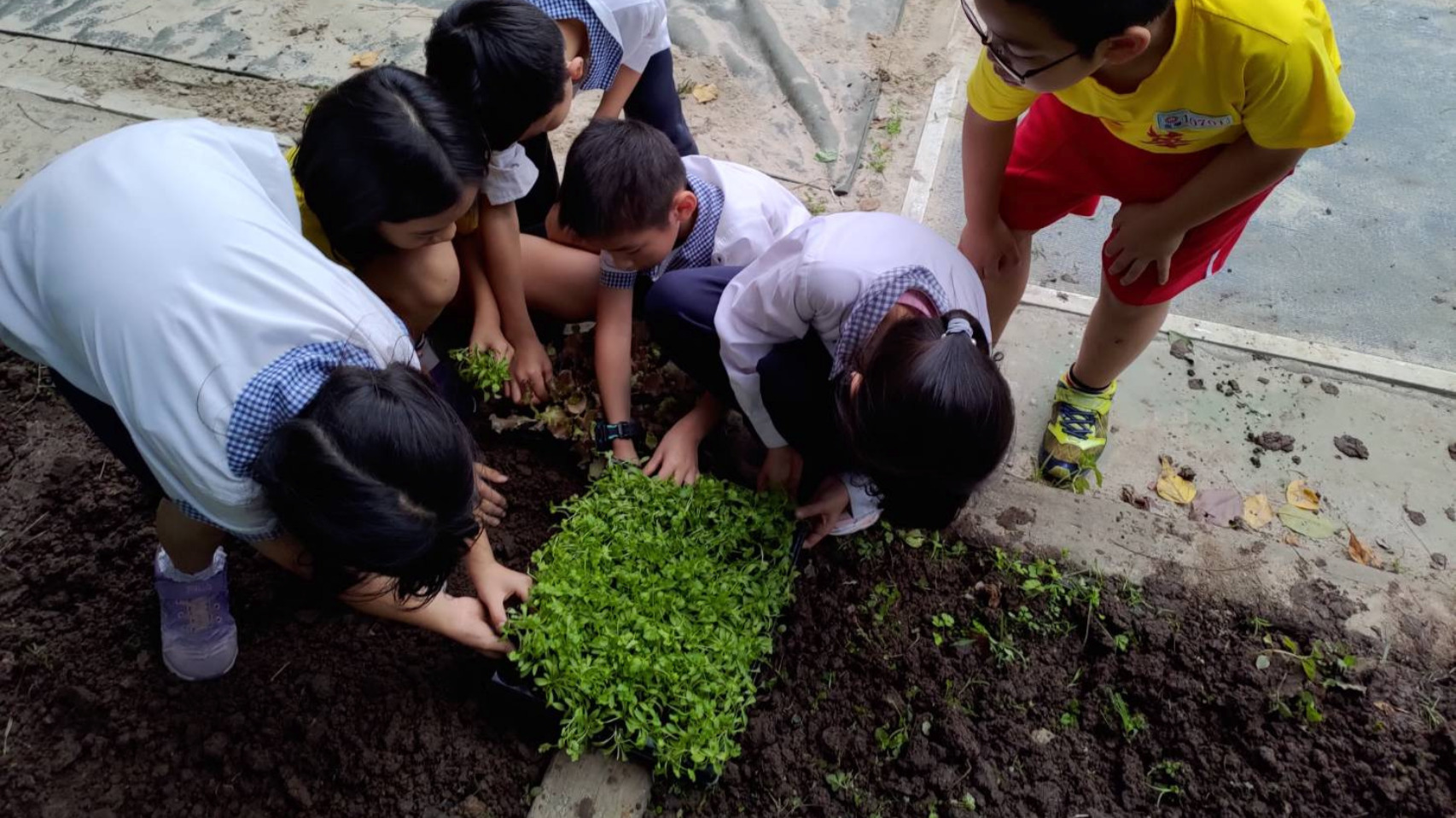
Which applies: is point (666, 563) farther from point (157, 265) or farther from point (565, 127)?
point (565, 127)

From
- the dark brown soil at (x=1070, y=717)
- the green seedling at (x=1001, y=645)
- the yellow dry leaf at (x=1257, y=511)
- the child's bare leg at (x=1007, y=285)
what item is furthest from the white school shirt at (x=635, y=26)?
the yellow dry leaf at (x=1257, y=511)

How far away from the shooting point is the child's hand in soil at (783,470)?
2.26m

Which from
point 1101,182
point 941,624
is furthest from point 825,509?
point 1101,182

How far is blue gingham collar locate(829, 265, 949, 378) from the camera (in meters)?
1.87

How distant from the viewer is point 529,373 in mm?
2539

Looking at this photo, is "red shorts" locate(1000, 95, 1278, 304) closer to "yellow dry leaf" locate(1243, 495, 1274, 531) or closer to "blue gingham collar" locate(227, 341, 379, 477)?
"yellow dry leaf" locate(1243, 495, 1274, 531)

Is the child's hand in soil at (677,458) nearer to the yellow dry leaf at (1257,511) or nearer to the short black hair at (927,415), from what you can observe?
the short black hair at (927,415)

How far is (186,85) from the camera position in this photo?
3.74 meters

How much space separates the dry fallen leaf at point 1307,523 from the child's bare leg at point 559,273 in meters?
2.10

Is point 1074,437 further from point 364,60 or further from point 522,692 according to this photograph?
point 364,60

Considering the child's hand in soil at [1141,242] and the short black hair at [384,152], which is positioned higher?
the short black hair at [384,152]

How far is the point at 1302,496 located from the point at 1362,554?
0.22 m

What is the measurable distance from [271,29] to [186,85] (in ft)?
1.67

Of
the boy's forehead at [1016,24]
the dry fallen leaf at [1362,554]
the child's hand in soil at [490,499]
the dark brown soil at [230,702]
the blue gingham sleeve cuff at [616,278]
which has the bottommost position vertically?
the dry fallen leaf at [1362,554]
